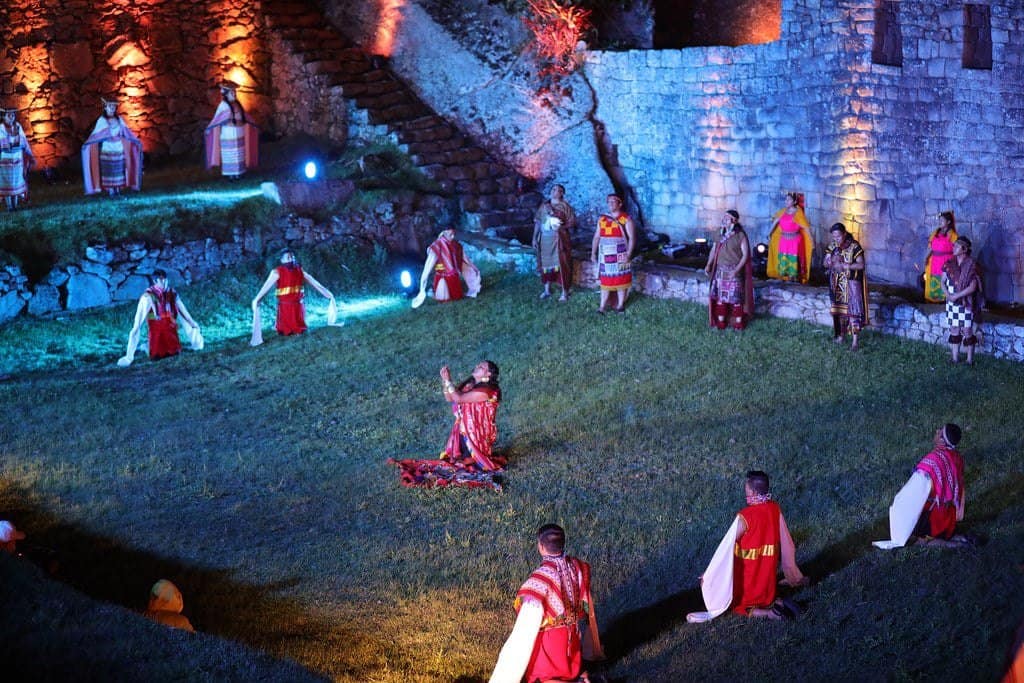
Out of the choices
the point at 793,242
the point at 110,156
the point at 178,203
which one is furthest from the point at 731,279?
the point at 110,156

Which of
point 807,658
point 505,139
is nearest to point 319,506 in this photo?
point 807,658

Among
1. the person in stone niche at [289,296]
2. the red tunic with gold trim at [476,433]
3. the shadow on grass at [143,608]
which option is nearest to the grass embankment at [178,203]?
the person in stone niche at [289,296]

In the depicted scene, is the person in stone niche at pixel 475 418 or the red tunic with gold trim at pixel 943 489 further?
the person in stone niche at pixel 475 418

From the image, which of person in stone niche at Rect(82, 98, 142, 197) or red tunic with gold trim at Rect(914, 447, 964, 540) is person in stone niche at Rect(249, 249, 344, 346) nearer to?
person in stone niche at Rect(82, 98, 142, 197)

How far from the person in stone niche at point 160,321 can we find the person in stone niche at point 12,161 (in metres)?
3.68

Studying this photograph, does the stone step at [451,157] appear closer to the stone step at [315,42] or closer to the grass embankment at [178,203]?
the grass embankment at [178,203]

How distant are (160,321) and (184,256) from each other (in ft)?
7.62

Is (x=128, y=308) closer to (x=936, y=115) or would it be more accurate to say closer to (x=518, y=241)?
(x=518, y=241)

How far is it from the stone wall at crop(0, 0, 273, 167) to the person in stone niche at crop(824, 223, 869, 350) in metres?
11.6

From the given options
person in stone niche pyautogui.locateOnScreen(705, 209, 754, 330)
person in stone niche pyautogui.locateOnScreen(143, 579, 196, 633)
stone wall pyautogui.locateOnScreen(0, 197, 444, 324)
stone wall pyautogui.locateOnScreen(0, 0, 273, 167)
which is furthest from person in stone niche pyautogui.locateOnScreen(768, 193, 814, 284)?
stone wall pyautogui.locateOnScreen(0, 0, 273, 167)

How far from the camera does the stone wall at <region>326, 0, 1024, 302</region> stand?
1426 cm

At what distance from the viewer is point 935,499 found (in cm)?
882

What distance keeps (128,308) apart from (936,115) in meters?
10.2

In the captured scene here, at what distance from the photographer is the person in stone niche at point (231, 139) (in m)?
19.5
